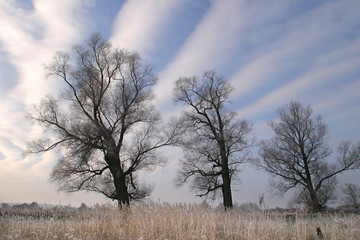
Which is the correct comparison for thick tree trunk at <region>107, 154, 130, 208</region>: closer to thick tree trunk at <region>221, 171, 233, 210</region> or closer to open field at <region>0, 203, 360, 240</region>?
thick tree trunk at <region>221, 171, 233, 210</region>

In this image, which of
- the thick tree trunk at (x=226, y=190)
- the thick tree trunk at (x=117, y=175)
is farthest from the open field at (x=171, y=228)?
the thick tree trunk at (x=226, y=190)

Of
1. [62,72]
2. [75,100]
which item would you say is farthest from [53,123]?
[62,72]

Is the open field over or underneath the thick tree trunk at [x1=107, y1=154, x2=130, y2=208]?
underneath

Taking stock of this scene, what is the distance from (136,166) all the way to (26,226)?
54.8ft

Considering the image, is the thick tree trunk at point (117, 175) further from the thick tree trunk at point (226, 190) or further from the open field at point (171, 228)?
the open field at point (171, 228)

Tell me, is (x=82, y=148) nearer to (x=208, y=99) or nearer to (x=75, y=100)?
(x=75, y=100)

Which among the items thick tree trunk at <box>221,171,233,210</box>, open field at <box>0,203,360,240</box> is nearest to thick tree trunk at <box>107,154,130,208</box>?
thick tree trunk at <box>221,171,233,210</box>

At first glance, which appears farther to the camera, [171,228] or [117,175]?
[117,175]

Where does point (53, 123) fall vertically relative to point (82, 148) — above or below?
above

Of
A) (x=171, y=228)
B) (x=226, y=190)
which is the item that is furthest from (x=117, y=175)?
(x=171, y=228)

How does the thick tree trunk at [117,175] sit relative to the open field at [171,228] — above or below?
above

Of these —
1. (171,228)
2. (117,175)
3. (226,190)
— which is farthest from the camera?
(226,190)

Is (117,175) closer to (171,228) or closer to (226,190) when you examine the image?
(226,190)

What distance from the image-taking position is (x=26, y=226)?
21.0 feet
